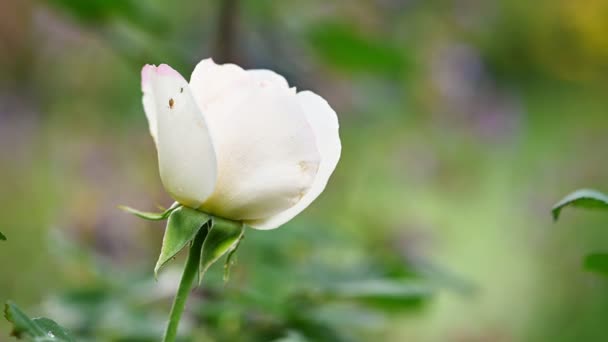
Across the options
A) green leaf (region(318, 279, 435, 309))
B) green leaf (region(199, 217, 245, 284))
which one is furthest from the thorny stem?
green leaf (region(318, 279, 435, 309))

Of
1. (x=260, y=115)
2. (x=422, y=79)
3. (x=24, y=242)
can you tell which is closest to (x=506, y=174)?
(x=422, y=79)

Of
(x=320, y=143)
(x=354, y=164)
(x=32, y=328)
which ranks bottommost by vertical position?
(x=32, y=328)

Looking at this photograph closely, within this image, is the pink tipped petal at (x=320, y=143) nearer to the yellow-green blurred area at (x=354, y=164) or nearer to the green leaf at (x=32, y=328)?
the green leaf at (x=32, y=328)

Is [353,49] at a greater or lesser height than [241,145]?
greater

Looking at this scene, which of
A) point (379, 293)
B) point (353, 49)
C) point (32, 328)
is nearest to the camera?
point (32, 328)

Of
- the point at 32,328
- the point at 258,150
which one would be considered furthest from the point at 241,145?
the point at 32,328

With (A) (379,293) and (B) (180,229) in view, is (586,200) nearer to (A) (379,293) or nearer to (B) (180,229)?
(B) (180,229)

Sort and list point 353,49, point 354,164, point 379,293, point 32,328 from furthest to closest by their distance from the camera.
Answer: point 354,164, point 353,49, point 379,293, point 32,328

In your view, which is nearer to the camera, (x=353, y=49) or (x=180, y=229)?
(x=180, y=229)

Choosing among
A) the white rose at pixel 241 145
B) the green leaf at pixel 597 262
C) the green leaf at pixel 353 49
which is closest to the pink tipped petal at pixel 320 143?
the white rose at pixel 241 145
